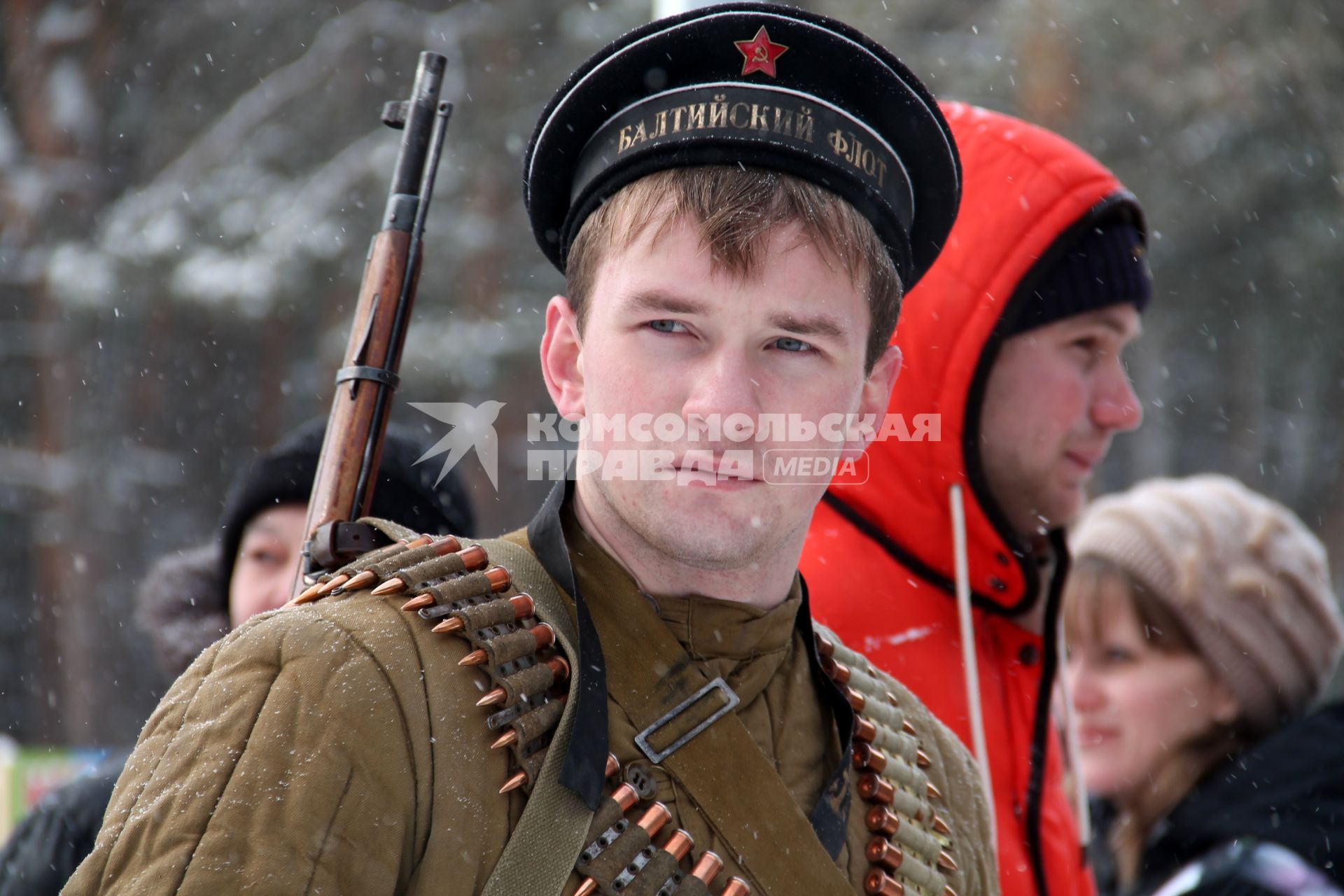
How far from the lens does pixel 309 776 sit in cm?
159

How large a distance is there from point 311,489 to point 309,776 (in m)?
2.32

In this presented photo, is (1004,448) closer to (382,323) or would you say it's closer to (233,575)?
(382,323)

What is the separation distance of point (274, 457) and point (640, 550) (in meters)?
2.20

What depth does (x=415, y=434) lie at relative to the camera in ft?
14.1

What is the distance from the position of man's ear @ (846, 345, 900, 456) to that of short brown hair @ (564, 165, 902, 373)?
0.15 meters

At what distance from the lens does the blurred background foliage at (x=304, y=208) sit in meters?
12.9

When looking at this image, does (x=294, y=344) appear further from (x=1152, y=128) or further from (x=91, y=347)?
(x=1152, y=128)

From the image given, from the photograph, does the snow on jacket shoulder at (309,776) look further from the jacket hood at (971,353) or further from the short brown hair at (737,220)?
the jacket hood at (971,353)

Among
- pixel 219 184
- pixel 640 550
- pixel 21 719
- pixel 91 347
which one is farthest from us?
pixel 21 719

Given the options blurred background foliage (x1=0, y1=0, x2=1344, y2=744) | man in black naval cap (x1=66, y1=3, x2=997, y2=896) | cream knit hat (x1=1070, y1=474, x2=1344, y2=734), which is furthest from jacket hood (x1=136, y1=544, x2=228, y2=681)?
blurred background foliage (x1=0, y1=0, x2=1344, y2=744)

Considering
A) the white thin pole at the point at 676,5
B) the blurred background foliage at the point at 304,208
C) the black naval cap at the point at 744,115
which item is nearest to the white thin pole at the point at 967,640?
the black naval cap at the point at 744,115

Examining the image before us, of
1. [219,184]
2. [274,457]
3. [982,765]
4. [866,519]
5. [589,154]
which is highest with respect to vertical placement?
[219,184]

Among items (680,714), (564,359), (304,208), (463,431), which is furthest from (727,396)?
(304,208)

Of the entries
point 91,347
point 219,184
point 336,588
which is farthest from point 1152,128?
point 336,588
